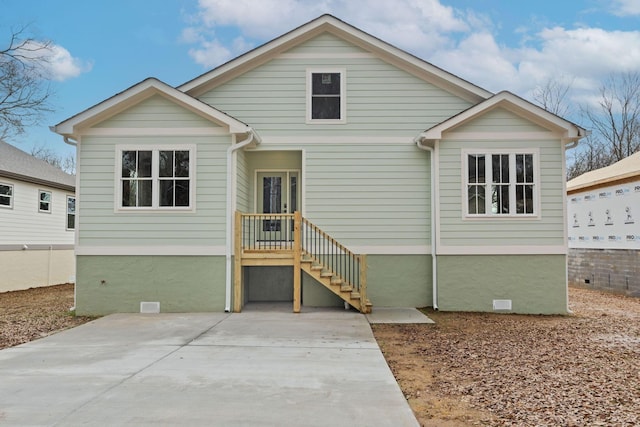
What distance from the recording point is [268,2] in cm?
1777

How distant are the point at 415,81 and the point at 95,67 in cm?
2487

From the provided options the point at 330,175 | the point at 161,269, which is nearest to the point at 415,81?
the point at 330,175

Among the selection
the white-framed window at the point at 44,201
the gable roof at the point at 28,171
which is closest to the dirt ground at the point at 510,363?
the gable roof at the point at 28,171

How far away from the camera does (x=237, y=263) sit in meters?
10.5


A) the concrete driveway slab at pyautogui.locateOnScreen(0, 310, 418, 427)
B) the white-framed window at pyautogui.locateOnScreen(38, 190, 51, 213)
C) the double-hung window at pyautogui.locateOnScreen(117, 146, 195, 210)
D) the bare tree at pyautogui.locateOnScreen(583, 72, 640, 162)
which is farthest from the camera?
the bare tree at pyautogui.locateOnScreen(583, 72, 640, 162)

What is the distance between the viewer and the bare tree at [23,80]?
18156 millimetres

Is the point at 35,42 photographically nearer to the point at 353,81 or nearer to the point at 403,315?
the point at 353,81

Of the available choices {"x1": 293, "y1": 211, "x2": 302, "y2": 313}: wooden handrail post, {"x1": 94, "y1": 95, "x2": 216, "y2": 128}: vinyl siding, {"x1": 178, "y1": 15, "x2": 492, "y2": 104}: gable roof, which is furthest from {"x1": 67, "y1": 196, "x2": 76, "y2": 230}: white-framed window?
{"x1": 293, "y1": 211, "x2": 302, "y2": 313}: wooden handrail post

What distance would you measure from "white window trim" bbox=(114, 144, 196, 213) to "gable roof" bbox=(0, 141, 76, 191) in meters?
6.96

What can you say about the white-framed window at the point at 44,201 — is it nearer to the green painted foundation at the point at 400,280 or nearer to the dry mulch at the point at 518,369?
the green painted foundation at the point at 400,280

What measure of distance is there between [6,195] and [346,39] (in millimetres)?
12007

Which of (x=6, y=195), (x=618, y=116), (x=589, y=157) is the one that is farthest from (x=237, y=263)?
(x=618, y=116)

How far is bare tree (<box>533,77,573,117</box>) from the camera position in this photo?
3150 centimetres

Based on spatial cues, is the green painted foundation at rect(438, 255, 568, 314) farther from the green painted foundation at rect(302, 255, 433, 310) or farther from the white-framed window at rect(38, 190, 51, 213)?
the white-framed window at rect(38, 190, 51, 213)
